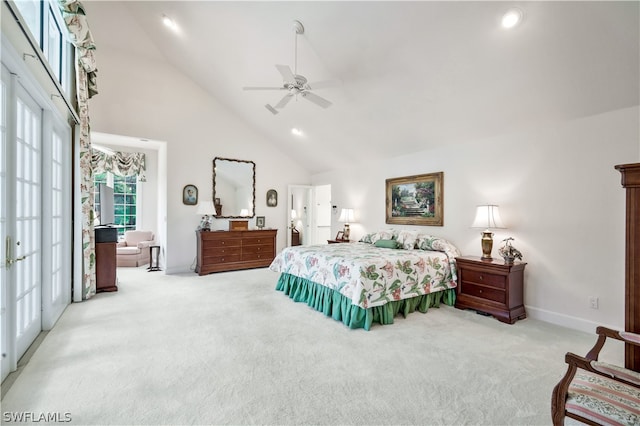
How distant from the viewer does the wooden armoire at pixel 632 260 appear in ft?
4.91

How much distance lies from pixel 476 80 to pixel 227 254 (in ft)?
16.7

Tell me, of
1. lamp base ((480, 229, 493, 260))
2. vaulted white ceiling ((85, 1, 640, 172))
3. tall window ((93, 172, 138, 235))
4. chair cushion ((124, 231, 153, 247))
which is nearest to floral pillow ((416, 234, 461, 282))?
lamp base ((480, 229, 493, 260))

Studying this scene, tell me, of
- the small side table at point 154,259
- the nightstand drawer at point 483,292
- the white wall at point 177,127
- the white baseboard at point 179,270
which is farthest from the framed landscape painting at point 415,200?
the small side table at point 154,259

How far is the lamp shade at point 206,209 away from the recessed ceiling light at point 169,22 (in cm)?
296

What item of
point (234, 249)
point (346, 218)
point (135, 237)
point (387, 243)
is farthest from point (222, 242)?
point (387, 243)

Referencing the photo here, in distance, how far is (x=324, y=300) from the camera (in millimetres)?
3561

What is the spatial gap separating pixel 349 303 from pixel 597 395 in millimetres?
2125

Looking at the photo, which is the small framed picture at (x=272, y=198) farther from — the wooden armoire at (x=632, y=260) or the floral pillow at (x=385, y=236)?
the wooden armoire at (x=632, y=260)

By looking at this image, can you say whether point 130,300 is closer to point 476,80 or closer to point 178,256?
point 178,256

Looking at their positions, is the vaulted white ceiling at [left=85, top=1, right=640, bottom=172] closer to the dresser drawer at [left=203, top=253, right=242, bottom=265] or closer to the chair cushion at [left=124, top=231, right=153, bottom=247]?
the dresser drawer at [left=203, top=253, right=242, bottom=265]

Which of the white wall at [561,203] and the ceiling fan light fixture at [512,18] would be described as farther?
the white wall at [561,203]

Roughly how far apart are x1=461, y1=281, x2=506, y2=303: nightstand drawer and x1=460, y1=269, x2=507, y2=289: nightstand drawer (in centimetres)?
5

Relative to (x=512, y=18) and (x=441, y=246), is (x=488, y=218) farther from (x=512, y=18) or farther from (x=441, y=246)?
(x=512, y=18)

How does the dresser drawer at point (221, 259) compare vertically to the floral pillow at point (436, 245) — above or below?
below
